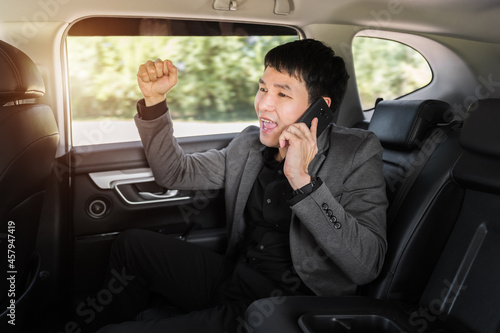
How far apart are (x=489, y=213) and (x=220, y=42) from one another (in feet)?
4.62

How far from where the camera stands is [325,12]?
220 centimetres

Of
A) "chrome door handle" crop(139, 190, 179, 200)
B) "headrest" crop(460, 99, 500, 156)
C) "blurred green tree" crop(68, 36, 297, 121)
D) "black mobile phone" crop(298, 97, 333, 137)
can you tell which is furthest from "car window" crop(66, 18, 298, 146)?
"headrest" crop(460, 99, 500, 156)

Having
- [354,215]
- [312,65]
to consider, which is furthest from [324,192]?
[312,65]

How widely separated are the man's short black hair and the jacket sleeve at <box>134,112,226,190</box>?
468 mm

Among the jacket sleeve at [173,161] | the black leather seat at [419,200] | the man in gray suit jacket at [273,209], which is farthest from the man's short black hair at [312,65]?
the jacket sleeve at [173,161]

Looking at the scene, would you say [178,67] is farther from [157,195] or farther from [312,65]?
[312,65]

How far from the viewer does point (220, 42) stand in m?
2.26

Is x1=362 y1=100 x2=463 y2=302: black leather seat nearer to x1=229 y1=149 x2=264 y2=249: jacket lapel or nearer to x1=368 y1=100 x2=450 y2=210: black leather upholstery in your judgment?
x1=368 y1=100 x2=450 y2=210: black leather upholstery

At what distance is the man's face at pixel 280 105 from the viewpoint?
1673 mm

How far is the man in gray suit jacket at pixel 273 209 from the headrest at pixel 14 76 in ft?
1.42

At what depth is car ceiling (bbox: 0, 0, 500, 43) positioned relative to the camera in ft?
6.04

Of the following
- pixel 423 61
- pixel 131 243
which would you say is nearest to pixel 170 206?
pixel 131 243

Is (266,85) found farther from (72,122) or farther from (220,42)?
(72,122)

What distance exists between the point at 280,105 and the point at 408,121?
1.77 feet
